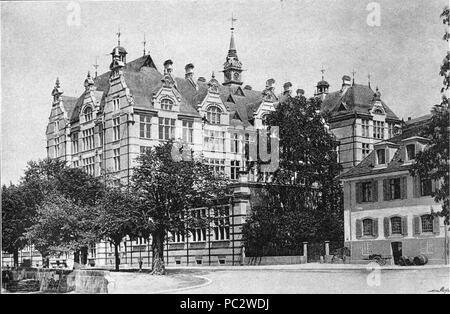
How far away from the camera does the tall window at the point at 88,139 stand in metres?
56.2

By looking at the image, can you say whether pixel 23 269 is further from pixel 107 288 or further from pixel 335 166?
pixel 335 166

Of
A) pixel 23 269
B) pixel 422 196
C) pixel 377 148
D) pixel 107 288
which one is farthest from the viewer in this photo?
pixel 377 148

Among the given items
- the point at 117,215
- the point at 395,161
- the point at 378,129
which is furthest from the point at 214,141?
the point at 378,129

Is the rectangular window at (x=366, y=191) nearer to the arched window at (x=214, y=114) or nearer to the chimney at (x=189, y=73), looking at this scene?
the arched window at (x=214, y=114)

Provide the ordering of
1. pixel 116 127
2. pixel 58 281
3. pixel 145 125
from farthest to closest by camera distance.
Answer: pixel 116 127 < pixel 145 125 < pixel 58 281

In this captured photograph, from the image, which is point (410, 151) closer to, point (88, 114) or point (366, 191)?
point (366, 191)

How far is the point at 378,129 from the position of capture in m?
63.3

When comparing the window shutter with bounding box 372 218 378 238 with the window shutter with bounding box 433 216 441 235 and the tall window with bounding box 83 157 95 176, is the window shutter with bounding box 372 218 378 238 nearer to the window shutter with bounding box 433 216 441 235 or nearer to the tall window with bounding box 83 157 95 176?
the window shutter with bounding box 433 216 441 235

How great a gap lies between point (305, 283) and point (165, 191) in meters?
13.8

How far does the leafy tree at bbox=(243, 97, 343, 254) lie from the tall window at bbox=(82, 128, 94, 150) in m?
14.3

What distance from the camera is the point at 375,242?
42344mm

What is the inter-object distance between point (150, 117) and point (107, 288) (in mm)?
24689

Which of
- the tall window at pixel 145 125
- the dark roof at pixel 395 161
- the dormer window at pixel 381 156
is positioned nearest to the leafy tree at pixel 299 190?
the dark roof at pixel 395 161
